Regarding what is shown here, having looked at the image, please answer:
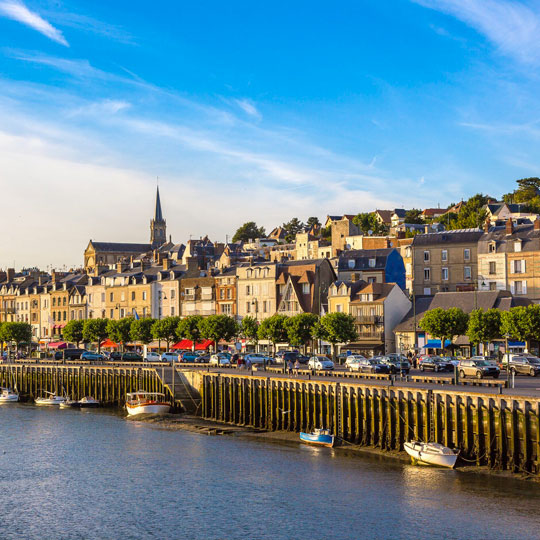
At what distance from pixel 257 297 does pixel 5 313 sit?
75.8m

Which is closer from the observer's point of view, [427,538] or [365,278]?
[427,538]

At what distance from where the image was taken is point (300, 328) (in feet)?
374

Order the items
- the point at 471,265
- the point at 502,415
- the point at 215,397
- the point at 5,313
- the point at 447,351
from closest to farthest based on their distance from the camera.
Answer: the point at 502,415, the point at 215,397, the point at 447,351, the point at 471,265, the point at 5,313

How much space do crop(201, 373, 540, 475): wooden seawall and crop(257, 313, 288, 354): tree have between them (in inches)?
1641

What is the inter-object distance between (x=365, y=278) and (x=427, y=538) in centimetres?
9694

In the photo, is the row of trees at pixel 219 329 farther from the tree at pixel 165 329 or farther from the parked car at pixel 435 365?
the parked car at pixel 435 365

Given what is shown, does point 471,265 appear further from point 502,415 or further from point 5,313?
point 5,313

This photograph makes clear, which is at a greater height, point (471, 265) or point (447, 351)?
point (471, 265)

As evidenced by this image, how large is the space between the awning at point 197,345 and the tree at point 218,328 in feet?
15.4

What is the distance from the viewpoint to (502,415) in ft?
146

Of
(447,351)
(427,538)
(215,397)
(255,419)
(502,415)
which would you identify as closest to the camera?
(427,538)

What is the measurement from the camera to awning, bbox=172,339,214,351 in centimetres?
12975

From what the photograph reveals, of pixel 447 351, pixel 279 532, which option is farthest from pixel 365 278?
pixel 279 532

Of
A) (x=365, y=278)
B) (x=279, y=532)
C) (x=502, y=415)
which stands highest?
(x=365, y=278)
